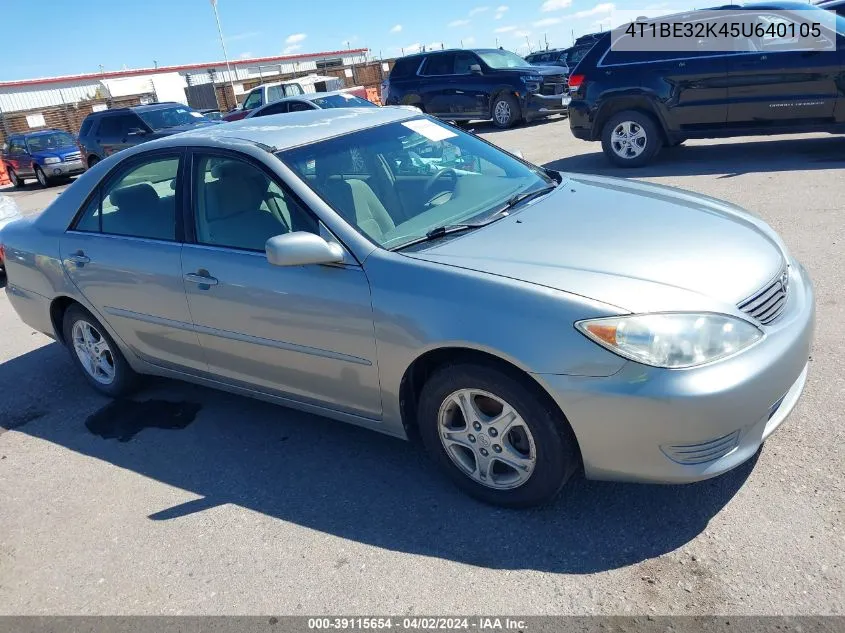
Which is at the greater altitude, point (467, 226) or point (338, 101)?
point (467, 226)

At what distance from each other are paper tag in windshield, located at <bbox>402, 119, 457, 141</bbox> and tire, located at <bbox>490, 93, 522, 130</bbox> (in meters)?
12.5

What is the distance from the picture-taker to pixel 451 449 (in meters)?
3.15

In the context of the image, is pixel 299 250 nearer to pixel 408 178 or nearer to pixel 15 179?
pixel 408 178

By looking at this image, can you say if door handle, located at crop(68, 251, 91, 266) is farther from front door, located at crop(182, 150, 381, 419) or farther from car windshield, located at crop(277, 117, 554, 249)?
car windshield, located at crop(277, 117, 554, 249)

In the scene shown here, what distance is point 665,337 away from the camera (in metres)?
2.59

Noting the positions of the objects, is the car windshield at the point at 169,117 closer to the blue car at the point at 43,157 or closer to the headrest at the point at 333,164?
the blue car at the point at 43,157

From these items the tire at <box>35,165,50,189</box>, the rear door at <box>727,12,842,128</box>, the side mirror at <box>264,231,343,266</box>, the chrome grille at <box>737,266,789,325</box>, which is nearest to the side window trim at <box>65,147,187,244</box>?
the side mirror at <box>264,231,343,266</box>

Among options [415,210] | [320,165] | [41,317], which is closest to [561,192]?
[415,210]

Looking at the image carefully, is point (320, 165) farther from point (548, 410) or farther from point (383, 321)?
point (548, 410)

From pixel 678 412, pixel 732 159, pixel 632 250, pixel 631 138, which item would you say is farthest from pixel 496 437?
pixel 732 159

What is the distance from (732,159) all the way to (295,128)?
7607 mm

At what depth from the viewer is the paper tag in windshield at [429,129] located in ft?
13.8

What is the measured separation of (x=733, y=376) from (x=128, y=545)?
8.77ft

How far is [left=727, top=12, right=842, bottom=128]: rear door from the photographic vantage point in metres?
8.25
